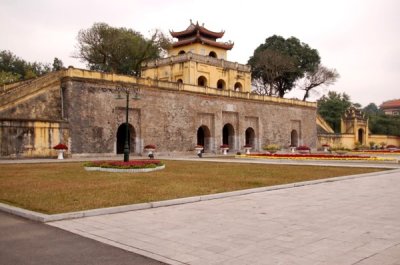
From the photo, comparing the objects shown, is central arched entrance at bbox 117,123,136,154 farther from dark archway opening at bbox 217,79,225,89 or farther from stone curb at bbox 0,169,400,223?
stone curb at bbox 0,169,400,223

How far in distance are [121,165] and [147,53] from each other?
3197 centimetres

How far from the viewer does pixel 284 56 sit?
2057 inches

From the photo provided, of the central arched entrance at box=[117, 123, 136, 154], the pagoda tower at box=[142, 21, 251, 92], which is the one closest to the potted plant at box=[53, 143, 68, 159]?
the central arched entrance at box=[117, 123, 136, 154]

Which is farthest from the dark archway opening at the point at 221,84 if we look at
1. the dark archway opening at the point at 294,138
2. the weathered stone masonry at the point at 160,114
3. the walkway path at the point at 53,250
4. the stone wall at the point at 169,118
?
the walkway path at the point at 53,250

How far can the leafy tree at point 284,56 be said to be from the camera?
174 ft

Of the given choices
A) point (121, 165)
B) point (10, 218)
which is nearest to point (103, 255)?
point (10, 218)

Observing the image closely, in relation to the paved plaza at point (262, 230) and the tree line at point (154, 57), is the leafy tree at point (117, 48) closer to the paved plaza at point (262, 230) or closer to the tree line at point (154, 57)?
the tree line at point (154, 57)

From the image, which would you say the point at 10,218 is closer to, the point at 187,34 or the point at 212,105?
the point at 212,105

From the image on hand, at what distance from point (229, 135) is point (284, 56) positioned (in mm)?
19158

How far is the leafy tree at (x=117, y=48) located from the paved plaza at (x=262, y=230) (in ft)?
119

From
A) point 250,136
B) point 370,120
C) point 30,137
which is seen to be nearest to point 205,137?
point 250,136

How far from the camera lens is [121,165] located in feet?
48.9

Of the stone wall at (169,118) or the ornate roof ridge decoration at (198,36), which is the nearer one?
the stone wall at (169,118)

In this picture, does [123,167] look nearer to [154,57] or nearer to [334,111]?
[154,57]
